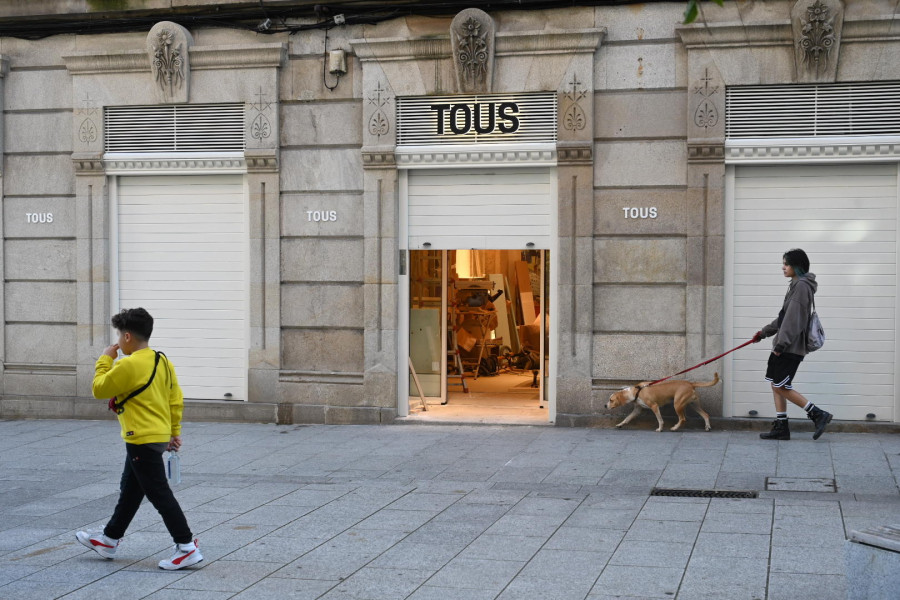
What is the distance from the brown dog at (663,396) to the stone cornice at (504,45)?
398 cm

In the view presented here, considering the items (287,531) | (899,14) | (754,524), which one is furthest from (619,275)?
(287,531)

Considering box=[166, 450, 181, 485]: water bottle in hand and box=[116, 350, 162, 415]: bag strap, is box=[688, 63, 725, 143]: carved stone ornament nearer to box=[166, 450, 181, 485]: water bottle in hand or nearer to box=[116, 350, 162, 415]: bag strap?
box=[116, 350, 162, 415]: bag strap

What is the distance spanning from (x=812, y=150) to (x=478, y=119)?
153 inches

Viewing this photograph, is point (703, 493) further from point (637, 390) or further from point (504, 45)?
point (504, 45)

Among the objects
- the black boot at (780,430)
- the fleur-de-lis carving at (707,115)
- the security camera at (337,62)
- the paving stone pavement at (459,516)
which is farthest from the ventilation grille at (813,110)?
the security camera at (337,62)

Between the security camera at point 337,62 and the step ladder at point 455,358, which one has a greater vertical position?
the security camera at point 337,62

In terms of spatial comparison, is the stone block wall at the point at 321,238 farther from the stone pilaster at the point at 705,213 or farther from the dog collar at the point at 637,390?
the stone pilaster at the point at 705,213

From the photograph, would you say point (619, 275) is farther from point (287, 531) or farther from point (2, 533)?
point (2, 533)

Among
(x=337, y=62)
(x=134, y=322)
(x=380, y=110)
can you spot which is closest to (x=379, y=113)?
(x=380, y=110)

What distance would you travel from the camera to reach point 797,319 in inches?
434

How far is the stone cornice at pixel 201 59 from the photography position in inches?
519

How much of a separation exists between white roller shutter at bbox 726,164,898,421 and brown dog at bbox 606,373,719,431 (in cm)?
59

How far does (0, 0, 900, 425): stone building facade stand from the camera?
1200cm

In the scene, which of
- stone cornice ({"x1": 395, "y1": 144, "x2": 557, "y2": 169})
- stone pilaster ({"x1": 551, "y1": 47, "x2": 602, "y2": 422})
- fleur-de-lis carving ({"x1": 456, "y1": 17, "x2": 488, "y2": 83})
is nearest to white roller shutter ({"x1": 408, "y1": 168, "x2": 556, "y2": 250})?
stone cornice ({"x1": 395, "y1": 144, "x2": 557, "y2": 169})
